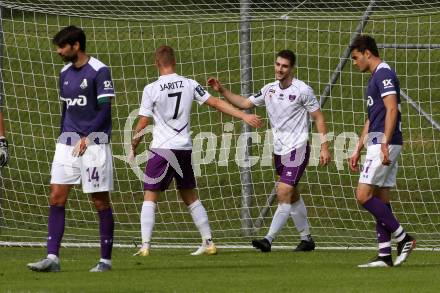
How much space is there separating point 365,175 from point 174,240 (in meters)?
4.35

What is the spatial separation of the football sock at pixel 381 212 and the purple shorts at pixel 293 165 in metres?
2.00

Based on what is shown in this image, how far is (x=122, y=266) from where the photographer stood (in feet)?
38.1

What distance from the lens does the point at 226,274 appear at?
10.8 metres

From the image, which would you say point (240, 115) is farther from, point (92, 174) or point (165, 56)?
point (165, 56)

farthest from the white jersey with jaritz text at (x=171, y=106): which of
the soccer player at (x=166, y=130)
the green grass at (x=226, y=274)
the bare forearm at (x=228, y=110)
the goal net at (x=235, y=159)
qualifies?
the goal net at (x=235, y=159)

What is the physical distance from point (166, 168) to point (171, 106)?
62 centimetres

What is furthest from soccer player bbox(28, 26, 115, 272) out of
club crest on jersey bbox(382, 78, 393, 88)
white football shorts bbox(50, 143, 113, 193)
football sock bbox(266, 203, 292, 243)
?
football sock bbox(266, 203, 292, 243)

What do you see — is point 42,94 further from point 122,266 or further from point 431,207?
point 122,266

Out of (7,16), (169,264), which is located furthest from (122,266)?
(7,16)

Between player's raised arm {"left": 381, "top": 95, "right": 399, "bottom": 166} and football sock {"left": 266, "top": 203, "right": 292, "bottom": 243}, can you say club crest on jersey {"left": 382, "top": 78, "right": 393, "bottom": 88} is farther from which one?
football sock {"left": 266, "top": 203, "right": 292, "bottom": 243}

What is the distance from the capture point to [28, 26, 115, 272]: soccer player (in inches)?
426

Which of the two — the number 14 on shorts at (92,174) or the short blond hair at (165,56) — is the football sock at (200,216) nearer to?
the short blond hair at (165,56)

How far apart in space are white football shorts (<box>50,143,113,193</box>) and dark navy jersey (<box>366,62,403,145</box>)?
2341 millimetres

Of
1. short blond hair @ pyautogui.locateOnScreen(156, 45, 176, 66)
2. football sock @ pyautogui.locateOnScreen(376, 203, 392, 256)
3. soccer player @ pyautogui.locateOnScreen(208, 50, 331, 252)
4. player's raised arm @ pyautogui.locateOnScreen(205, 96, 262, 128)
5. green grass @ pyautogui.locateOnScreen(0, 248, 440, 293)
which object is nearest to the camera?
green grass @ pyautogui.locateOnScreen(0, 248, 440, 293)
